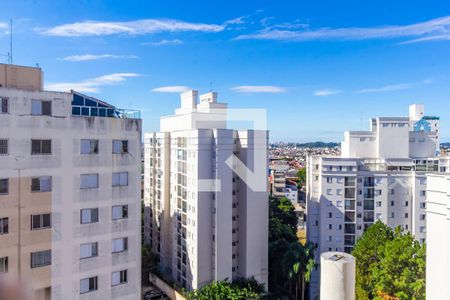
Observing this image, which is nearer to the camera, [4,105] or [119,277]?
[4,105]

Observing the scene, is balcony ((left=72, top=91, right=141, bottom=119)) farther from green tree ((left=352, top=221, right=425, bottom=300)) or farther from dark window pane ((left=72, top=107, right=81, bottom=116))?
green tree ((left=352, top=221, right=425, bottom=300))

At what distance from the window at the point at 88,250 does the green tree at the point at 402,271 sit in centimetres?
1077

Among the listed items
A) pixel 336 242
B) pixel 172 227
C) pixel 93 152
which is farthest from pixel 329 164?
pixel 93 152

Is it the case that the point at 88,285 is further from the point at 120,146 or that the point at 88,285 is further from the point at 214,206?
the point at 214,206

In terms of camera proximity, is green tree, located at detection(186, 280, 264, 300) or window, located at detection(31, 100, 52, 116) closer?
window, located at detection(31, 100, 52, 116)

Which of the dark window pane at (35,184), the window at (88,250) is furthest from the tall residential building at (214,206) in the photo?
the dark window pane at (35,184)

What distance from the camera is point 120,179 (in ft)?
33.6

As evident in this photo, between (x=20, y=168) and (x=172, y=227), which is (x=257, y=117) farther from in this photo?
(x=20, y=168)

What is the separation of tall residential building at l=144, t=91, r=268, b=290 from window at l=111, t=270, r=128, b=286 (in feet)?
26.7

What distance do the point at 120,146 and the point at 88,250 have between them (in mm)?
2956

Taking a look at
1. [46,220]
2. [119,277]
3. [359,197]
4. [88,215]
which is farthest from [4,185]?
[359,197]

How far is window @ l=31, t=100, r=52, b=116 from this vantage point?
8.95m

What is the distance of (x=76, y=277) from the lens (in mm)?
9398

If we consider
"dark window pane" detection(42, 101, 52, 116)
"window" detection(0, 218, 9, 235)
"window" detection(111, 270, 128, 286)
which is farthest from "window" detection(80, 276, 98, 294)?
"dark window pane" detection(42, 101, 52, 116)
